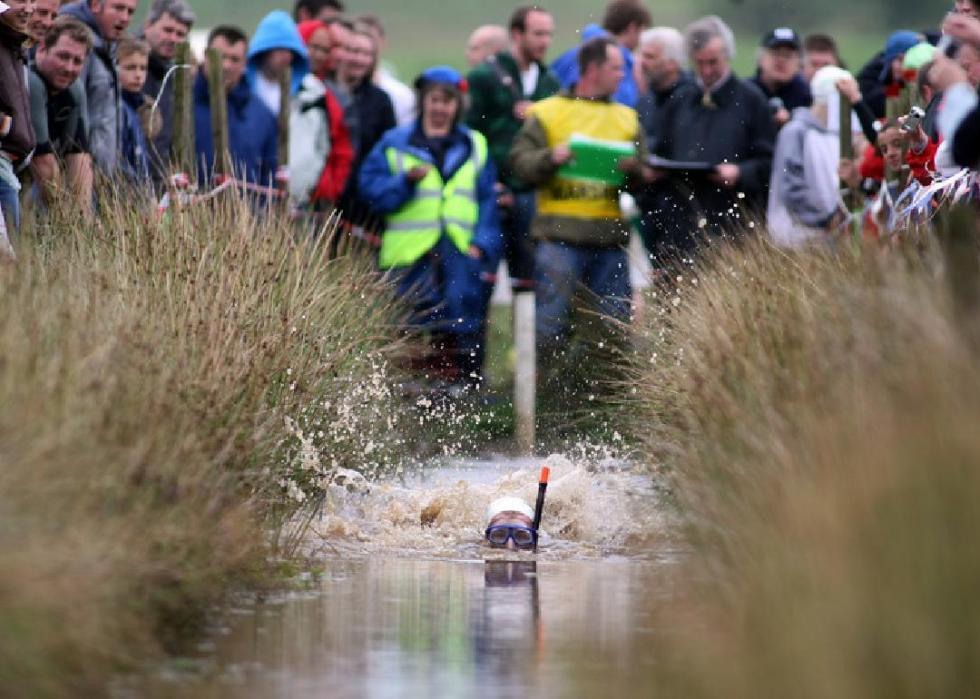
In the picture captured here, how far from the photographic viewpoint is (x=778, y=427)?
7.86 metres

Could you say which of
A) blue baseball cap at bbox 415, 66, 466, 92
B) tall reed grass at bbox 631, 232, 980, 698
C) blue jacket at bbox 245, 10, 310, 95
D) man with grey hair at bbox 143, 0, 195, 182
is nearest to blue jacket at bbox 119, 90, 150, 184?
man with grey hair at bbox 143, 0, 195, 182

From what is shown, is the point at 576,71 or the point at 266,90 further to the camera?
the point at 576,71

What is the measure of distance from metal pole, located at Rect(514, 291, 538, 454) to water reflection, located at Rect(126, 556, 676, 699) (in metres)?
5.04

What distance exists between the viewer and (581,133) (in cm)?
1689

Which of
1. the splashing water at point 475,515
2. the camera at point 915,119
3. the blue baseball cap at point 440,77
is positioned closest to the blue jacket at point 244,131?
the blue baseball cap at point 440,77

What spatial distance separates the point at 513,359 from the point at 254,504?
9275mm

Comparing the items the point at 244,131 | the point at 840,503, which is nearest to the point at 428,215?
the point at 244,131

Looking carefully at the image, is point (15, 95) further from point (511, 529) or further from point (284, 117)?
point (284, 117)

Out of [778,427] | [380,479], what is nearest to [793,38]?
[380,479]

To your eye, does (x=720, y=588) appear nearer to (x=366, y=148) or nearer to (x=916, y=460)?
(x=916, y=460)

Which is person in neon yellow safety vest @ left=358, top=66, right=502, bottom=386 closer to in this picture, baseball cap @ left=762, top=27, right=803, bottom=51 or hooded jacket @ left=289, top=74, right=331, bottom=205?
hooded jacket @ left=289, top=74, right=331, bottom=205

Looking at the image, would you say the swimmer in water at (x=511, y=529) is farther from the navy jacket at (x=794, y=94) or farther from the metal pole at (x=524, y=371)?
the navy jacket at (x=794, y=94)

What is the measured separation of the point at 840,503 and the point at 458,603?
3.53m

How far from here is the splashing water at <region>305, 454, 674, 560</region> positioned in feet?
37.3
